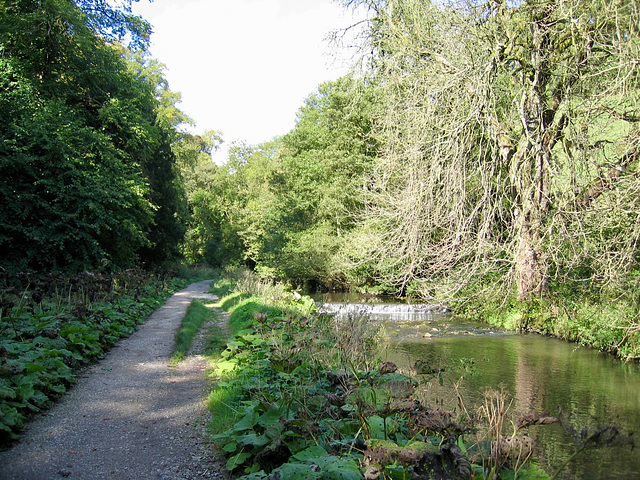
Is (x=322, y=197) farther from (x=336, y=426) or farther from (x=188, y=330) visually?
(x=336, y=426)

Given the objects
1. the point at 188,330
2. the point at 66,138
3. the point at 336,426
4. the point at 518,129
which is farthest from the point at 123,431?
the point at 518,129

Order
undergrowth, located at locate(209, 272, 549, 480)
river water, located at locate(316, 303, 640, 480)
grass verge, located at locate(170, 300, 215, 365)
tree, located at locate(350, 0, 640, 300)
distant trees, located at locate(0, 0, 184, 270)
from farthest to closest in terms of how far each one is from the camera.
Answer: distant trees, located at locate(0, 0, 184, 270) → tree, located at locate(350, 0, 640, 300) → grass verge, located at locate(170, 300, 215, 365) → river water, located at locate(316, 303, 640, 480) → undergrowth, located at locate(209, 272, 549, 480)

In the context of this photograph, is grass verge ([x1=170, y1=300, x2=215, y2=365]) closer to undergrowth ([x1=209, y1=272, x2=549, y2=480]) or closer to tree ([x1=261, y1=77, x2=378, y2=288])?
undergrowth ([x1=209, y1=272, x2=549, y2=480])

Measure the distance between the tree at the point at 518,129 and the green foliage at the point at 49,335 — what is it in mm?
6176

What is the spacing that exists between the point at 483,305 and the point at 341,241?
11.9 metres

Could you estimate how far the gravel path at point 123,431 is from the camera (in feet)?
12.1

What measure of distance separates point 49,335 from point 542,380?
777 centimetres

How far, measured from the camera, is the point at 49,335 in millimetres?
6293

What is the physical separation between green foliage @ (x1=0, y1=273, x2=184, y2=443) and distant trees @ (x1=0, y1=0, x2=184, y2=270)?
270cm

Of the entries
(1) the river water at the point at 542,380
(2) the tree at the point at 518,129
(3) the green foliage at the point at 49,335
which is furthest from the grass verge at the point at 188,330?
(2) the tree at the point at 518,129

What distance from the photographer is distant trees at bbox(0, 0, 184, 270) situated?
42.3ft

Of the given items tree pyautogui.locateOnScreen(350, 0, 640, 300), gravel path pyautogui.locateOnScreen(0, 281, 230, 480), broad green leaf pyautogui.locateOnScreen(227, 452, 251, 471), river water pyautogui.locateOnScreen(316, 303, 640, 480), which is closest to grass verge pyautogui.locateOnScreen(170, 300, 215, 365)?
gravel path pyautogui.locateOnScreen(0, 281, 230, 480)

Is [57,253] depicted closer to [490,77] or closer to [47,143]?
[47,143]

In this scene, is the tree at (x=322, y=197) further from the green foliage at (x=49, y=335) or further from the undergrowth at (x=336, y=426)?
the undergrowth at (x=336, y=426)
